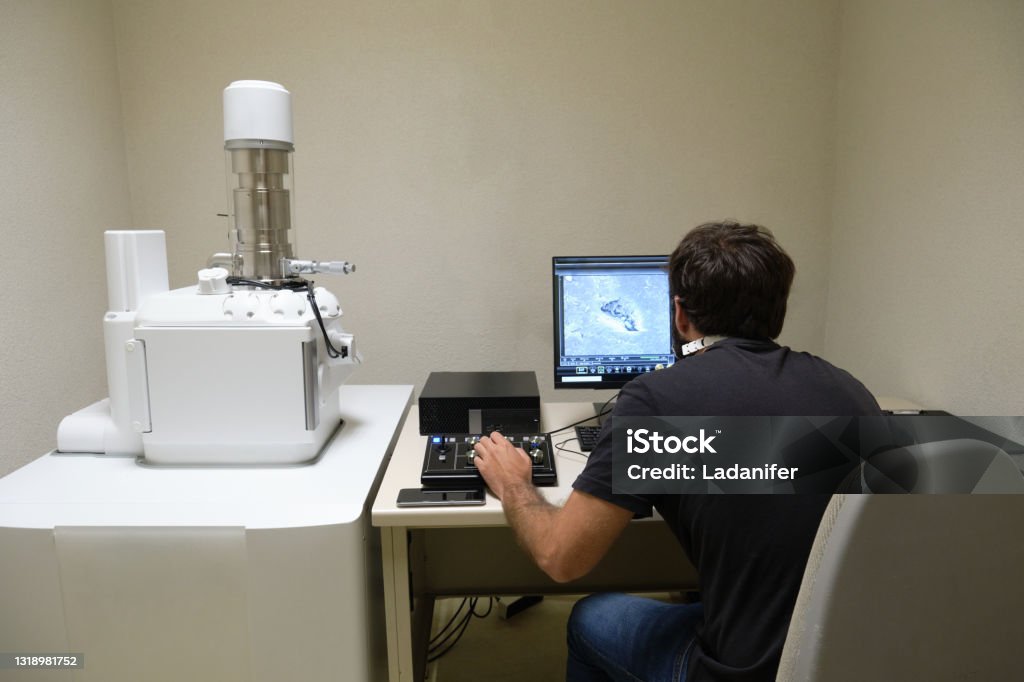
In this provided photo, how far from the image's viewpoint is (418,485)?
4.48 ft

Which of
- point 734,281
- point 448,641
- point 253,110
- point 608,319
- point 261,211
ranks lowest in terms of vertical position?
point 448,641

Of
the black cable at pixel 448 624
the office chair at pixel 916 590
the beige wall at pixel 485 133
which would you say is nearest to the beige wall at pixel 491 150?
the beige wall at pixel 485 133

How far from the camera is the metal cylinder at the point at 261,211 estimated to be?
1.46m

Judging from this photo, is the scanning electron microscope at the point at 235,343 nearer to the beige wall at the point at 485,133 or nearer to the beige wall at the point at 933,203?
the beige wall at the point at 485,133

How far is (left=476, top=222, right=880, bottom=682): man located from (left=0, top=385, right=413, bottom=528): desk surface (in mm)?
307

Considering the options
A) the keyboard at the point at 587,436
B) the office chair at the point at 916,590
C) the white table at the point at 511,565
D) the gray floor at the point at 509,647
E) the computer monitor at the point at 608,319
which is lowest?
the gray floor at the point at 509,647

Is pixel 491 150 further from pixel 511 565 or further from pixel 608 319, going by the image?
pixel 511 565

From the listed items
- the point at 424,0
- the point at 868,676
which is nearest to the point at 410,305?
the point at 424,0

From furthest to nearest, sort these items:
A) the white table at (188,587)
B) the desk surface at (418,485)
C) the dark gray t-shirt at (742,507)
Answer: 1. the desk surface at (418,485)
2. the white table at (188,587)
3. the dark gray t-shirt at (742,507)

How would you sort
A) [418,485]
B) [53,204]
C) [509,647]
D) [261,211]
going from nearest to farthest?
[418,485] → [261,211] → [53,204] → [509,647]

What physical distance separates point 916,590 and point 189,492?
1156 millimetres

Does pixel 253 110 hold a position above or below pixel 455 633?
above

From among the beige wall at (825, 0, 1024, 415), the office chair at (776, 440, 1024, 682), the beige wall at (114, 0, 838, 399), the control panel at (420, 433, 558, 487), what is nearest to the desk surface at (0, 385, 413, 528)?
the control panel at (420, 433, 558, 487)

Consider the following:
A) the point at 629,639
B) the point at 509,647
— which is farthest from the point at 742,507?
the point at 509,647
